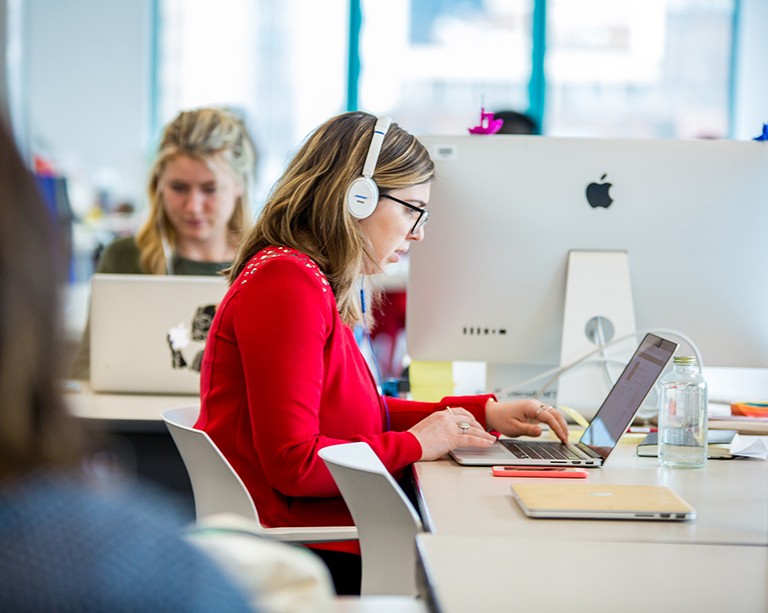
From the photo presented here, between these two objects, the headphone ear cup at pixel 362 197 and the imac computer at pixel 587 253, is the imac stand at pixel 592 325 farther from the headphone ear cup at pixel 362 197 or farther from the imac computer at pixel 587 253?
the headphone ear cup at pixel 362 197

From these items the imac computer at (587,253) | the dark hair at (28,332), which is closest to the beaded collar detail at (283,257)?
the imac computer at (587,253)

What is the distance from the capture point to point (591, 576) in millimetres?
965

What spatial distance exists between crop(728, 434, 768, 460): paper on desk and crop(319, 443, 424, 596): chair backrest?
613 millimetres

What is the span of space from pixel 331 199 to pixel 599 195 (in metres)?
0.55

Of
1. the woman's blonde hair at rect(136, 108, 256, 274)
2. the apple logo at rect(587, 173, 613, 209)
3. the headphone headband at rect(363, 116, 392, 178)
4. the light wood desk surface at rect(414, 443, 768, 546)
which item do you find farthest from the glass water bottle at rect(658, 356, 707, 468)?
the woman's blonde hair at rect(136, 108, 256, 274)

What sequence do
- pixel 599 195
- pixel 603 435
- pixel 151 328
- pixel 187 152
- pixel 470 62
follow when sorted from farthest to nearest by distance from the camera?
pixel 470 62 → pixel 187 152 → pixel 151 328 → pixel 599 195 → pixel 603 435

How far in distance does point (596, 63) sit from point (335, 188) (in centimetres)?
443

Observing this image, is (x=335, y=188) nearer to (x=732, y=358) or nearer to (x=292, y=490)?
(x=292, y=490)

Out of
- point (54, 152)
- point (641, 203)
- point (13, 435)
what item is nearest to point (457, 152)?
point (641, 203)

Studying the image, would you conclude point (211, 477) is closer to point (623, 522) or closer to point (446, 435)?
point (446, 435)

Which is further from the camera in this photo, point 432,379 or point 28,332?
point 432,379

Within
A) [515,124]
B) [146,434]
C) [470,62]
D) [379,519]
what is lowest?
[146,434]

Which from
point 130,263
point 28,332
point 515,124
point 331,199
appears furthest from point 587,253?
point 515,124

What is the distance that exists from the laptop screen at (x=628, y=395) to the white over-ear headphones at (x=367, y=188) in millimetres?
500
